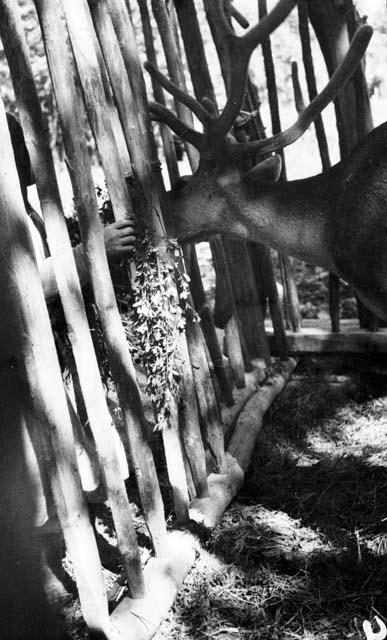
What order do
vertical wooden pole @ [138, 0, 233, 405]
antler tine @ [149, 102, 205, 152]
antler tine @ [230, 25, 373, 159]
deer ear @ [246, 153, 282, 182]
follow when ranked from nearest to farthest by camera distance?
1. antler tine @ [230, 25, 373, 159]
2. antler tine @ [149, 102, 205, 152]
3. deer ear @ [246, 153, 282, 182]
4. vertical wooden pole @ [138, 0, 233, 405]

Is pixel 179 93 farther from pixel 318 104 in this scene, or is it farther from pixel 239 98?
pixel 318 104

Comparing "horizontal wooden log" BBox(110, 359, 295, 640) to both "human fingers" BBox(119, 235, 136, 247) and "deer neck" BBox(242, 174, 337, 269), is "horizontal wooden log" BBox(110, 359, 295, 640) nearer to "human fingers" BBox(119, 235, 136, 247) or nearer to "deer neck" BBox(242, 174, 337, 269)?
"deer neck" BBox(242, 174, 337, 269)

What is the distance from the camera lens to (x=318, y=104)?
2996 mm

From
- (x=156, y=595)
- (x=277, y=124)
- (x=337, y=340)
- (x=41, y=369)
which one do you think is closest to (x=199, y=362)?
(x=156, y=595)

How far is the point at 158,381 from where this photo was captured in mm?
2693

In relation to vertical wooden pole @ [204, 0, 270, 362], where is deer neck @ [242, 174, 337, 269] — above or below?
above

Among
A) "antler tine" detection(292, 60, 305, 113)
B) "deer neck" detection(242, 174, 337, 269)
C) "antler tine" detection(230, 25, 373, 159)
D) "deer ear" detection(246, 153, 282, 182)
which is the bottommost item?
"deer neck" detection(242, 174, 337, 269)

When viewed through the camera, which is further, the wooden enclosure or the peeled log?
the peeled log

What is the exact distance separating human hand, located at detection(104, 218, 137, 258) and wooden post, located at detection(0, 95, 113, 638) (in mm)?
482

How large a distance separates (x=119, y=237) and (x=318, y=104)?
3.55 ft

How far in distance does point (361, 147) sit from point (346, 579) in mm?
1660

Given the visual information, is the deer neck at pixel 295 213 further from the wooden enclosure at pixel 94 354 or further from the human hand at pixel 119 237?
the human hand at pixel 119 237

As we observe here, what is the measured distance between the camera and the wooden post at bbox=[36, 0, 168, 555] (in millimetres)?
2160

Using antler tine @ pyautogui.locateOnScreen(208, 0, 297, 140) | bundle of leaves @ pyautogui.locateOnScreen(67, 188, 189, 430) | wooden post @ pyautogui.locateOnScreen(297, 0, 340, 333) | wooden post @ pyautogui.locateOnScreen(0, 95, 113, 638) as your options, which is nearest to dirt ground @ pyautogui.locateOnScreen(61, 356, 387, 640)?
wooden post @ pyautogui.locateOnScreen(0, 95, 113, 638)
